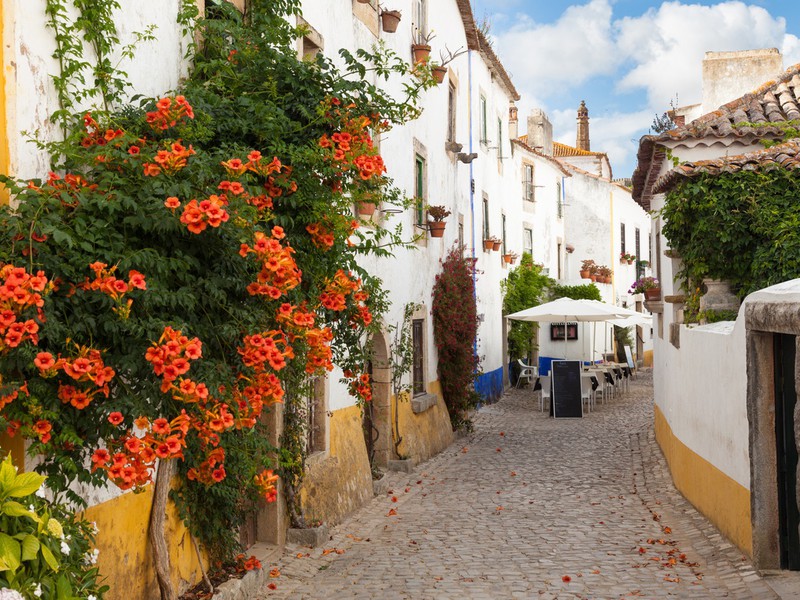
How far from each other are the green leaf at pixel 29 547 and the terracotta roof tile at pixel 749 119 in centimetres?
1063

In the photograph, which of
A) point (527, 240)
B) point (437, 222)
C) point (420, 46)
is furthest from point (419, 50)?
point (527, 240)

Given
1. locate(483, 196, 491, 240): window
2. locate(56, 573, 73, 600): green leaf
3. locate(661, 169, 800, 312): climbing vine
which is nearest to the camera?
locate(56, 573, 73, 600): green leaf

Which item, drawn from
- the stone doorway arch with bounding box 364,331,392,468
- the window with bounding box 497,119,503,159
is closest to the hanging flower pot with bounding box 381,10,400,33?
the stone doorway arch with bounding box 364,331,392,468

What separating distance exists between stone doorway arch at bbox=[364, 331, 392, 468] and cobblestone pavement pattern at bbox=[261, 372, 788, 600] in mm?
429

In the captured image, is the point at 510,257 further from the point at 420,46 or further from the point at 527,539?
the point at 527,539

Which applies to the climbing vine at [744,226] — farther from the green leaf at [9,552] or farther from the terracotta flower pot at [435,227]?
the green leaf at [9,552]

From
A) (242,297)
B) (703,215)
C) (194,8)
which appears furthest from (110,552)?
(703,215)

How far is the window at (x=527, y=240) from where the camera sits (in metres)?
31.8

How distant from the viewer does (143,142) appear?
5.52 m

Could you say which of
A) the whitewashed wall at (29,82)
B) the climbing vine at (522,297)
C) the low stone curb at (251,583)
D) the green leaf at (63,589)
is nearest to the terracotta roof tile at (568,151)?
the climbing vine at (522,297)

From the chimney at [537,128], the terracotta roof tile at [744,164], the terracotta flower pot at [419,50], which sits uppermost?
the chimney at [537,128]

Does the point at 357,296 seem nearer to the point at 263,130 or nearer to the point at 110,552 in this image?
the point at 263,130

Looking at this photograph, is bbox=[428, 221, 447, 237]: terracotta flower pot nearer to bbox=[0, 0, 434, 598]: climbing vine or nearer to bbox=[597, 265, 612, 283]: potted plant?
bbox=[0, 0, 434, 598]: climbing vine

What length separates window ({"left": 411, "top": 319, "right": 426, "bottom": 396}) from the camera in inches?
629
